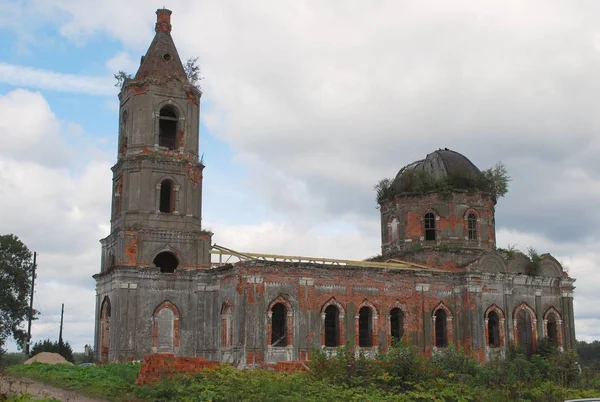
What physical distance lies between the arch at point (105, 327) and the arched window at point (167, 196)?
4.45 meters

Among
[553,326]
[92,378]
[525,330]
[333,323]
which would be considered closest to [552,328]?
[553,326]

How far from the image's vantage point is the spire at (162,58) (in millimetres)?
30562

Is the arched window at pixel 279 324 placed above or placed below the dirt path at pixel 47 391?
above

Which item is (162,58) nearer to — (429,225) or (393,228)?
(393,228)

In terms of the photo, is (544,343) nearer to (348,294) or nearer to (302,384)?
(348,294)

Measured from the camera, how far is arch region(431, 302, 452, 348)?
3133 centimetres

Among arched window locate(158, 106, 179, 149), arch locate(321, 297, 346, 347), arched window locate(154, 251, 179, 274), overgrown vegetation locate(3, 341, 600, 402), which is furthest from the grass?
arched window locate(158, 106, 179, 149)

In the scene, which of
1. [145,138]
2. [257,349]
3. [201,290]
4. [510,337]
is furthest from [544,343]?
[145,138]

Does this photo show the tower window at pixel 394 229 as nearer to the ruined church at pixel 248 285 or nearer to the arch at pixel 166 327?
the ruined church at pixel 248 285

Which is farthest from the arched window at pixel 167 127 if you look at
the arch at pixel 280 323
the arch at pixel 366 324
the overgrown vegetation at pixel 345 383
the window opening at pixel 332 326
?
the overgrown vegetation at pixel 345 383

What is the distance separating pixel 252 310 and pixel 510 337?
1264cm

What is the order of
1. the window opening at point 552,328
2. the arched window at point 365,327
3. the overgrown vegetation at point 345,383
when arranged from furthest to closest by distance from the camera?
the window opening at point 552,328 < the arched window at point 365,327 < the overgrown vegetation at point 345,383

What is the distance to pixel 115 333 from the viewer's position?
27.5 meters

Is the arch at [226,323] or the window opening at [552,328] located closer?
the arch at [226,323]
